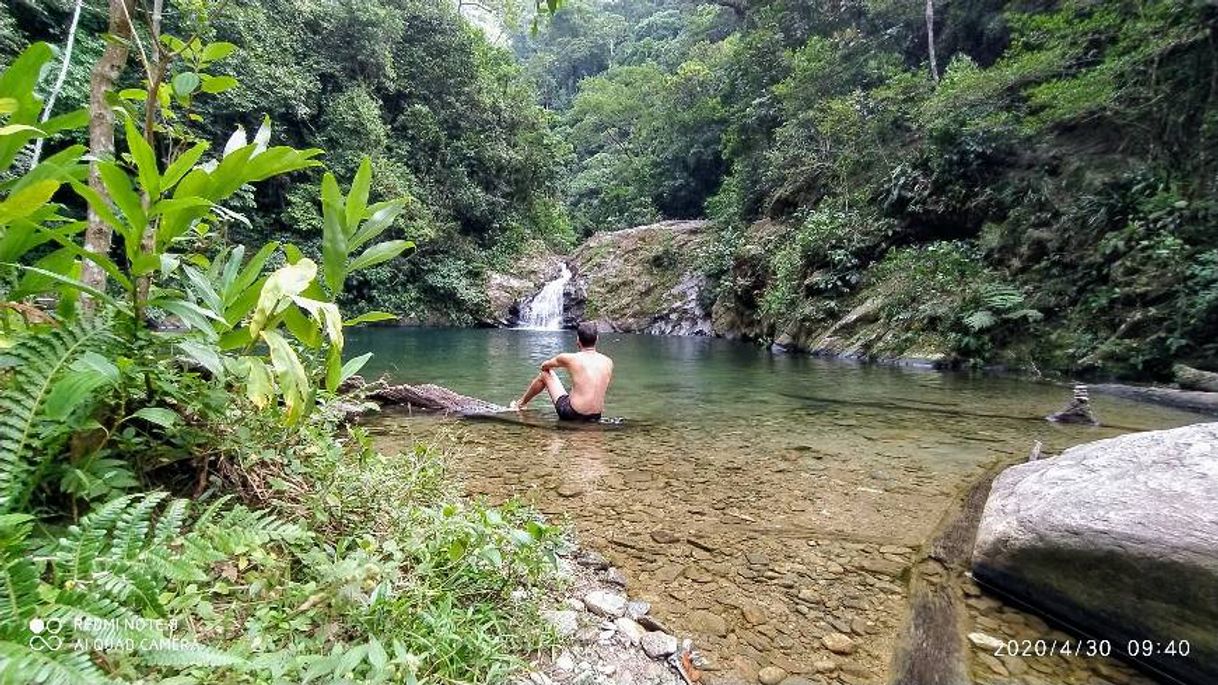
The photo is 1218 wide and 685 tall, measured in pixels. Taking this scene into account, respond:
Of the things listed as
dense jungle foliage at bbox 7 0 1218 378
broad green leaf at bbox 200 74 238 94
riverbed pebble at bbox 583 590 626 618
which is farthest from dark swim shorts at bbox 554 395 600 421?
broad green leaf at bbox 200 74 238 94

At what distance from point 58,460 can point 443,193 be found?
75.3 feet

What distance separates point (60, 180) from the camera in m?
1.43

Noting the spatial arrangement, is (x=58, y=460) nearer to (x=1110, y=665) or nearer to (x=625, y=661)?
(x=625, y=661)

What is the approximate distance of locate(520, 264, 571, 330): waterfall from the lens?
2238cm

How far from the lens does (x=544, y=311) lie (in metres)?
22.6

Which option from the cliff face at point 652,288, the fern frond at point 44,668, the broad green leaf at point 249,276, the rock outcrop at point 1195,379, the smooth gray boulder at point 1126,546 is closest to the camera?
the fern frond at point 44,668

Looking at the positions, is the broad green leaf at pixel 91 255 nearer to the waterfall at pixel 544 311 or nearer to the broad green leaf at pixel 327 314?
the broad green leaf at pixel 327 314

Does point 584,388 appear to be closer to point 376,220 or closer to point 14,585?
point 376,220

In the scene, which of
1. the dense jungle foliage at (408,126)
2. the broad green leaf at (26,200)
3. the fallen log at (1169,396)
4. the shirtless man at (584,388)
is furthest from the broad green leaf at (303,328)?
the dense jungle foliage at (408,126)

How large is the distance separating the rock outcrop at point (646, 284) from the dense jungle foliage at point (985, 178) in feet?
5.54

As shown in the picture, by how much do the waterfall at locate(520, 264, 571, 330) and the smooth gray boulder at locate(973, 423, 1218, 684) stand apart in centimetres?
2030

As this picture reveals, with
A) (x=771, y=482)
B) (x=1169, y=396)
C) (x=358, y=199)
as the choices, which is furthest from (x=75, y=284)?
(x=1169, y=396)

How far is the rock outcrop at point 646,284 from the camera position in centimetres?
2106

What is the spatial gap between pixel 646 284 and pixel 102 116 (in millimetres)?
21170
